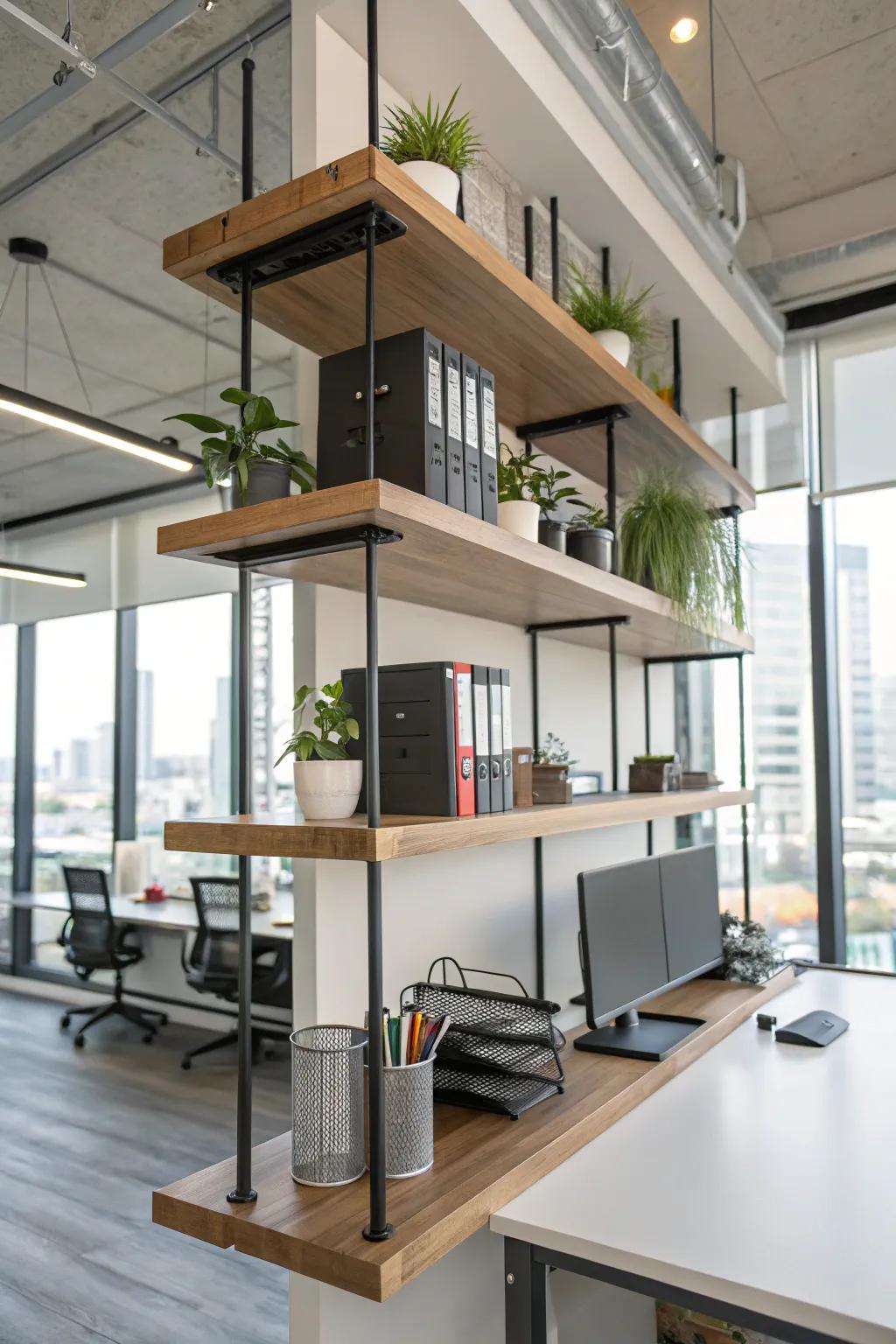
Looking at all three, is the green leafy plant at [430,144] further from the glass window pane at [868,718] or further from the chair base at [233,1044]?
the chair base at [233,1044]

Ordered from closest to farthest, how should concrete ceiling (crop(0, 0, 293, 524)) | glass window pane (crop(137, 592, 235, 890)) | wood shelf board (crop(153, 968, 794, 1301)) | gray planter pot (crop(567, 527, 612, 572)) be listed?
1. wood shelf board (crop(153, 968, 794, 1301))
2. gray planter pot (crop(567, 527, 612, 572))
3. concrete ceiling (crop(0, 0, 293, 524))
4. glass window pane (crop(137, 592, 235, 890))

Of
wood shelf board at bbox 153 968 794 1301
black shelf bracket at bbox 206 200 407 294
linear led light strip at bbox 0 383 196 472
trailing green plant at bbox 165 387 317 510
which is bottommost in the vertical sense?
wood shelf board at bbox 153 968 794 1301

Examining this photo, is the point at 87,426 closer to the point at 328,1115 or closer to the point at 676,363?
the point at 676,363

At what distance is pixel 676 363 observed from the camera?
10.4ft

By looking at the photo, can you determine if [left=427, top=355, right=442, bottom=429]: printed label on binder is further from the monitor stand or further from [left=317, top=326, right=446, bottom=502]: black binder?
the monitor stand

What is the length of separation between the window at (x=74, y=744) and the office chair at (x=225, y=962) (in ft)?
6.57

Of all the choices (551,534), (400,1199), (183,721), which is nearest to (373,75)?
(551,534)

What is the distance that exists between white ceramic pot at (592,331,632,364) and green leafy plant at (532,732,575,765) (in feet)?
2.98

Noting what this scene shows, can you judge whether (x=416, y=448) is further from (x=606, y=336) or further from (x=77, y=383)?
(x=77, y=383)

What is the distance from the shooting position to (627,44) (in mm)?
2303

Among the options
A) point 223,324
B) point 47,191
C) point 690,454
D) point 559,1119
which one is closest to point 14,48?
point 47,191

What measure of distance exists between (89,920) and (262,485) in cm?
493

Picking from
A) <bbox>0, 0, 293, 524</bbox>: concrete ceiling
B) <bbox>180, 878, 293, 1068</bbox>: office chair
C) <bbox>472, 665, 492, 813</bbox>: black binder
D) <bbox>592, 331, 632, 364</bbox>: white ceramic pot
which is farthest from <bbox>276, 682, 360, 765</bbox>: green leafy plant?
<bbox>180, 878, 293, 1068</bbox>: office chair

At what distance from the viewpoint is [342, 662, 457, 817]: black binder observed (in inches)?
60.6
